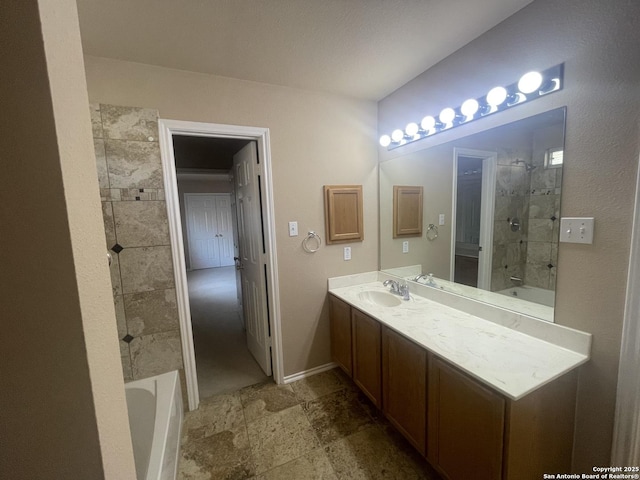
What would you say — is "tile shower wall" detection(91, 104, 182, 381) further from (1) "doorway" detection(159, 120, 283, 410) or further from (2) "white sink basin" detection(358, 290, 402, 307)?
(2) "white sink basin" detection(358, 290, 402, 307)

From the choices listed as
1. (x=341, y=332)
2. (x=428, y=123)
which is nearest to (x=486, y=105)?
(x=428, y=123)

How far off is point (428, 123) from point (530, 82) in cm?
66

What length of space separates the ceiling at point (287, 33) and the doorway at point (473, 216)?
2.29 ft

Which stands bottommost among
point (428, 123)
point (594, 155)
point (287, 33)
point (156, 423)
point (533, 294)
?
point (156, 423)

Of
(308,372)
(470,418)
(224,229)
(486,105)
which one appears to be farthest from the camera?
(224,229)

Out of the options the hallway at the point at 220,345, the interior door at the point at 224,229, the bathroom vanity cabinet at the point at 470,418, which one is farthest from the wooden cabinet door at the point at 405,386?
the interior door at the point at 224,229

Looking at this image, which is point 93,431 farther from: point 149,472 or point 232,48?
point 232,48

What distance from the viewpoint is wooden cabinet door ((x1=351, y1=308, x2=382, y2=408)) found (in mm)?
1718

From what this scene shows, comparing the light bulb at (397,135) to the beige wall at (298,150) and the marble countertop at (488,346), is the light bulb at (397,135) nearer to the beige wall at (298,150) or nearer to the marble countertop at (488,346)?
the beige wall at (298,150)

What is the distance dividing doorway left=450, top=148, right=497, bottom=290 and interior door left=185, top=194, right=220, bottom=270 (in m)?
6.28

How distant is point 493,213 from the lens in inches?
63.4

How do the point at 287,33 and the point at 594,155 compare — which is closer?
the point at 594,155

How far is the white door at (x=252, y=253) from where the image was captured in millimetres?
2145

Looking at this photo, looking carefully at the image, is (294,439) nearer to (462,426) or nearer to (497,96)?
(462,426)
